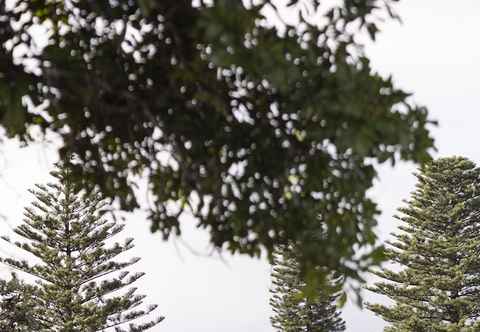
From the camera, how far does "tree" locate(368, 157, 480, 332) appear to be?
74.4 ft

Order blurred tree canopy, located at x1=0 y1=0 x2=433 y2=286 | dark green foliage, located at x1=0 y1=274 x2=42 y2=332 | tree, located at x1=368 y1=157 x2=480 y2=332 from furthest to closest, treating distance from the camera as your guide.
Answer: tree, located at x1=368 y1=157 x2=480 y2=332 < dark green foliage, located at x1=0 y1=274 x2=42 y2=332 < blurred tree canopy, located at x1=0 y1=0 x2=433 y2=286

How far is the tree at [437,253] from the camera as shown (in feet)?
74.4

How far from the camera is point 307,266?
269 centimetres

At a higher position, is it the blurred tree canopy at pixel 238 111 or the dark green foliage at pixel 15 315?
the dark green foliage at pixel 15 315

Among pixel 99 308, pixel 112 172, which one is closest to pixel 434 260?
pixel 99 308

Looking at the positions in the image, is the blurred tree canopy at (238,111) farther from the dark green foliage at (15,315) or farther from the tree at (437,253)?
the tree at (437,253)

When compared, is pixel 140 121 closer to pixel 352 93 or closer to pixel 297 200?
pixel 297 200

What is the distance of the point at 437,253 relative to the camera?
23.4m

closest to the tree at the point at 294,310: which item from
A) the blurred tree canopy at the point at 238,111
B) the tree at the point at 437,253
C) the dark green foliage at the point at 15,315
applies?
the tree at the point at 437,253

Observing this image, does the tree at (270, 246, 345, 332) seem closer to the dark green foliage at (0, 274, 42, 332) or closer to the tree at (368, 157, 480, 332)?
the tree at (368, 157, 480, 332)

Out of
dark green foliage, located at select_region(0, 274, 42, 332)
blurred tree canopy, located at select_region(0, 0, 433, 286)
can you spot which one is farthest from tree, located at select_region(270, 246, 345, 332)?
blurred tree canopy, located at select_region(0, 0, 433, 286)

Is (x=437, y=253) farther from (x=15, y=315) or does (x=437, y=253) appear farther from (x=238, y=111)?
(x=238, y=111)

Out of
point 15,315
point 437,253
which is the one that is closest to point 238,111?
point 15,315

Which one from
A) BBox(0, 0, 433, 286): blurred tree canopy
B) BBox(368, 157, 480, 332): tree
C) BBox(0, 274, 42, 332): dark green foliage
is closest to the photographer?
BBox(0, 0, 433, 286): blurred tree canopy
